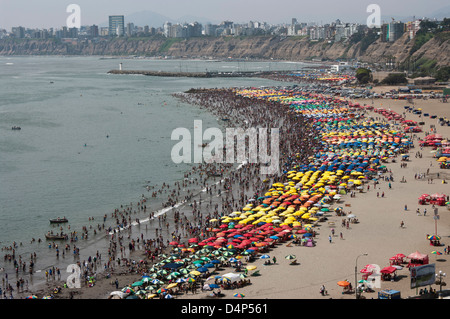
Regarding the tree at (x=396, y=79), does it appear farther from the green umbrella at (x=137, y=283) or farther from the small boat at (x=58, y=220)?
the green umbrella at (x=137, y=283)

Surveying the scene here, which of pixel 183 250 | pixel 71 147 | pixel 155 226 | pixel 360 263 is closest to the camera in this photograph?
pixel 360 263

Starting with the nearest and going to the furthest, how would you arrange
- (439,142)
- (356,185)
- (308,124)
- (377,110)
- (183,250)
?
(183,250) → (356,185) → (439,142) → (308,124) → (377,110)

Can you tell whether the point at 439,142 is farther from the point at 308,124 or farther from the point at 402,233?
the point at 402,233

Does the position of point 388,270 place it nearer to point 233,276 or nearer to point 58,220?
point 233,276

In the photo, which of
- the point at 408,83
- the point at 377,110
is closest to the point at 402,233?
the point at 377,110

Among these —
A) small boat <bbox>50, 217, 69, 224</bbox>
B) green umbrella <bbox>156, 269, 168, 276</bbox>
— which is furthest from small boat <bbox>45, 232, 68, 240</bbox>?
green umbrella <bbox>156, 269, 168, 276</bbox>

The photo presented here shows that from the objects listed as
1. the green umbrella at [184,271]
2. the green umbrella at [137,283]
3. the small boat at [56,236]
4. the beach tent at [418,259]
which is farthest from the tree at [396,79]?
the green umbrella at [137,283]

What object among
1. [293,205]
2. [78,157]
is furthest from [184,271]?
[78,157]
